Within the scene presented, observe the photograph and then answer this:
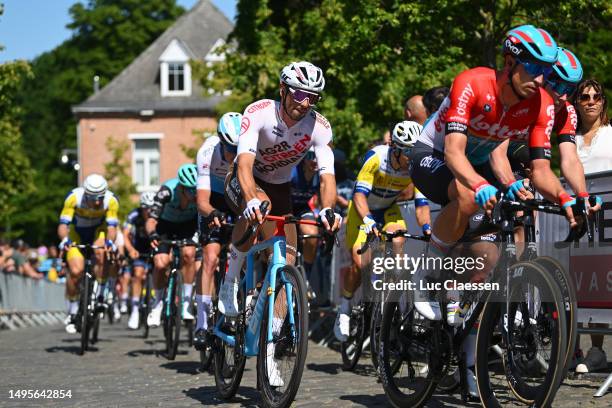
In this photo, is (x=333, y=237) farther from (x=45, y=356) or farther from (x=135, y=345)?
(x=135, y=345)

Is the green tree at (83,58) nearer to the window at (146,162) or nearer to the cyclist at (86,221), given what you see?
the window at (146,162)

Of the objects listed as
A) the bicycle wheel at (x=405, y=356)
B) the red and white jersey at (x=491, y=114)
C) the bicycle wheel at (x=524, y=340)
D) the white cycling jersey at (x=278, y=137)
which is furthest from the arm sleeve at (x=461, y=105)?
the white cycling jersey at (x=278, y=137)

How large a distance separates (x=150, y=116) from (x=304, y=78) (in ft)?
186

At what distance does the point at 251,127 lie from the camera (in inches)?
334

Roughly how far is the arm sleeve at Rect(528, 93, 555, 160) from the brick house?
56706mm

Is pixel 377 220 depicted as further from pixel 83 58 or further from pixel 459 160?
pixel 83 58

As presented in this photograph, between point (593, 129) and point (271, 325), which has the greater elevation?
point (593, 129)

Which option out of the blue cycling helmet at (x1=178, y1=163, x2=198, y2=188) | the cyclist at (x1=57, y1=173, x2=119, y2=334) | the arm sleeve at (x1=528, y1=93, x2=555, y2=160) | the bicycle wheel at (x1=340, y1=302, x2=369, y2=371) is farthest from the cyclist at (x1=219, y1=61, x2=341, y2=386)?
the cyclist at (x1=57, y1=173, x2=119, y2=334)

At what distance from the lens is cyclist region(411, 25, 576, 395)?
673cm

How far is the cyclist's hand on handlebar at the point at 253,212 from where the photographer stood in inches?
302

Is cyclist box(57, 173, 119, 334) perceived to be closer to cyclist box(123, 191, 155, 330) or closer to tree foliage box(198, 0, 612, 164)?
cyclist box(123, 191, 155, 330)

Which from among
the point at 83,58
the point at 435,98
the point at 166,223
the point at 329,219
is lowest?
the point at 329,219

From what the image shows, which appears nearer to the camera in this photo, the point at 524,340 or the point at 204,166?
the point at 524,340

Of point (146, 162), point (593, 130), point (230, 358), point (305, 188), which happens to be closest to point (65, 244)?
point (305, 188)
